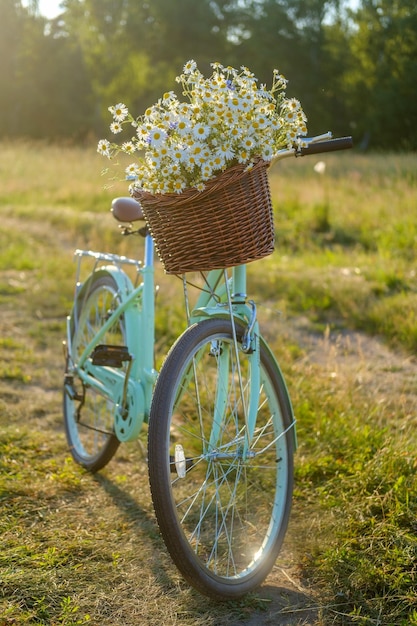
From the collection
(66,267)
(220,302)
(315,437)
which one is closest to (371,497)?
(315,437)

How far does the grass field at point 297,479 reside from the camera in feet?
8.45

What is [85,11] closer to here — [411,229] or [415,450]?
[411,229]

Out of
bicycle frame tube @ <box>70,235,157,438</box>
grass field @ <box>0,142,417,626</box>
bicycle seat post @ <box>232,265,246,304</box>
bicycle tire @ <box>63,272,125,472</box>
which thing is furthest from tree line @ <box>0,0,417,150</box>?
bicycle seat post @ <box>232,265,246,304</box>

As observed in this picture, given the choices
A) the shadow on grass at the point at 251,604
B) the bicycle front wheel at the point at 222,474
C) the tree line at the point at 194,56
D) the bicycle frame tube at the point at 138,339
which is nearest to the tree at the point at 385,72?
the tree line at the point at 194,56

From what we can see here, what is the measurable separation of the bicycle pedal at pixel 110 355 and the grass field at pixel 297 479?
0.57 m

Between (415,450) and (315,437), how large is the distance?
1.75 ft

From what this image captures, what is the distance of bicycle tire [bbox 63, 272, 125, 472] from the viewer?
11.6 feet

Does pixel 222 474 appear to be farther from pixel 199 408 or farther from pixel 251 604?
pixel 251 604

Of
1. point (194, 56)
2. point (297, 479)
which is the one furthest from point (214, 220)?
point (194, 56)

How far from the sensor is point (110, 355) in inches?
128

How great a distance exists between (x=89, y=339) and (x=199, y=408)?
1.37m

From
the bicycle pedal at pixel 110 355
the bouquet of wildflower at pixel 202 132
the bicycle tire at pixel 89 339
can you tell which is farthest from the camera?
the bicycle tire at pixel 89 339

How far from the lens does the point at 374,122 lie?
29.5 meters

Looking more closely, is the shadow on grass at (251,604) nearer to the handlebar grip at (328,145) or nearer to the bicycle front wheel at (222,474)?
the bicycle front wheel at (222,474)
